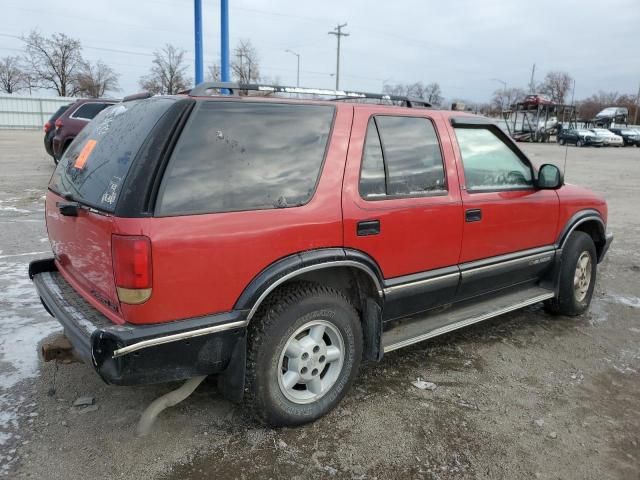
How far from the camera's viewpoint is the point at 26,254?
20.3 ft

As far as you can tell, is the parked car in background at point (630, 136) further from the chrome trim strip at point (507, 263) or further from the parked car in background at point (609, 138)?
the chrome trim strip at point (507, 263)

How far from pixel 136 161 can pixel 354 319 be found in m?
1.50

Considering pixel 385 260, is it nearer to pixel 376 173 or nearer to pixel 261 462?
pixel 376 173

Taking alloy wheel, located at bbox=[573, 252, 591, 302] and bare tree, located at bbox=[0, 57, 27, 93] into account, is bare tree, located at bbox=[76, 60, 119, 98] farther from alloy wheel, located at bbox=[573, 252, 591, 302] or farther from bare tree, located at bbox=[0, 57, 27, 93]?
alloy wheel, located at bbox=[573, 252, 591, 302]

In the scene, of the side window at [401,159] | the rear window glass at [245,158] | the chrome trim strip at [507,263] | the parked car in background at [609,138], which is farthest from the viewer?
the parked car in background at [609,138]

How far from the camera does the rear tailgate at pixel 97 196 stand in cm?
255

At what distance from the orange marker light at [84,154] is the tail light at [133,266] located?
911 millimetres

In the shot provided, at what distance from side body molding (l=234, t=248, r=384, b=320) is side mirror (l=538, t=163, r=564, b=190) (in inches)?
74.8

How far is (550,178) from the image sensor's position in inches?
165

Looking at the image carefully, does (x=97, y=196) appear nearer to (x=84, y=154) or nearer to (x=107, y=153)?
(x=107, y=153)

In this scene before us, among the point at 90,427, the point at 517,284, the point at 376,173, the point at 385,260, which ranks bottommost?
the point at 90,427

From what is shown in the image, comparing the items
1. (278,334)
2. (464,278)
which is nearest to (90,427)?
(278,334)

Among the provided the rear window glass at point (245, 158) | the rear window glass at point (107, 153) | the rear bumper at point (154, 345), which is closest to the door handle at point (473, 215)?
the rear window glass at point (245, 158)

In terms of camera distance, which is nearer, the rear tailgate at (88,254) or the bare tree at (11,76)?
the rear tailgate at (88,254)
